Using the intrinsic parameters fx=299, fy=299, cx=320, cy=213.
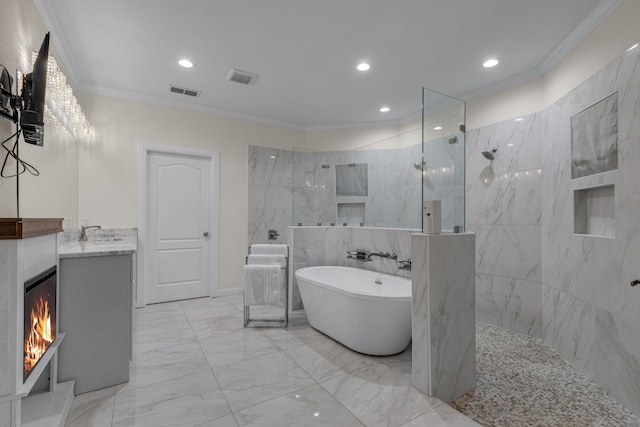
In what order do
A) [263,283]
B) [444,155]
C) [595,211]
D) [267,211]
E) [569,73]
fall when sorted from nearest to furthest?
[595,211], [444,155], [569,73], [263,283], [267,211]

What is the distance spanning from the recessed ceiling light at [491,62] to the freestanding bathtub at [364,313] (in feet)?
7.39

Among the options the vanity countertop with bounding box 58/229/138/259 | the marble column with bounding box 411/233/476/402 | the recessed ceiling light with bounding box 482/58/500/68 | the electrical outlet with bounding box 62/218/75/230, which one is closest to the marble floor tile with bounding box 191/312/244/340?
the vanity countertop with bounding box 58/229/138/259

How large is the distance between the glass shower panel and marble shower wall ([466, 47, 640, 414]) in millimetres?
942

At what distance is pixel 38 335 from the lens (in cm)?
148

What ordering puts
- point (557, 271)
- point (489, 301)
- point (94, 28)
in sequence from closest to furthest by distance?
point (94, 28), point (557, 271), point (489, 301)

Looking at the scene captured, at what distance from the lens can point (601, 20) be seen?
2.16 meters

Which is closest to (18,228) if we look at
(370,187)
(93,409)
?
(93,409)

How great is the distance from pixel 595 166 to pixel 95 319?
145 inches

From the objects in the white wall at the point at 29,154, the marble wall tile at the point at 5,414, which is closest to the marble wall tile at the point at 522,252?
the marble wall tile at the point at 5,414

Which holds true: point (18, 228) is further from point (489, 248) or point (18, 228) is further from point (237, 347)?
point (489, 248)

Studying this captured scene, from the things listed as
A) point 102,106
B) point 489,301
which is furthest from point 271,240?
point 489,301

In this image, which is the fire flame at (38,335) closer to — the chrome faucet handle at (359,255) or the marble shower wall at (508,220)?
the chrome faucet handle at (359,255)

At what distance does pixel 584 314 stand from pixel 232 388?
2.64 metres

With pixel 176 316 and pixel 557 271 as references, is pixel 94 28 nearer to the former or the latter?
pixel 176 316
